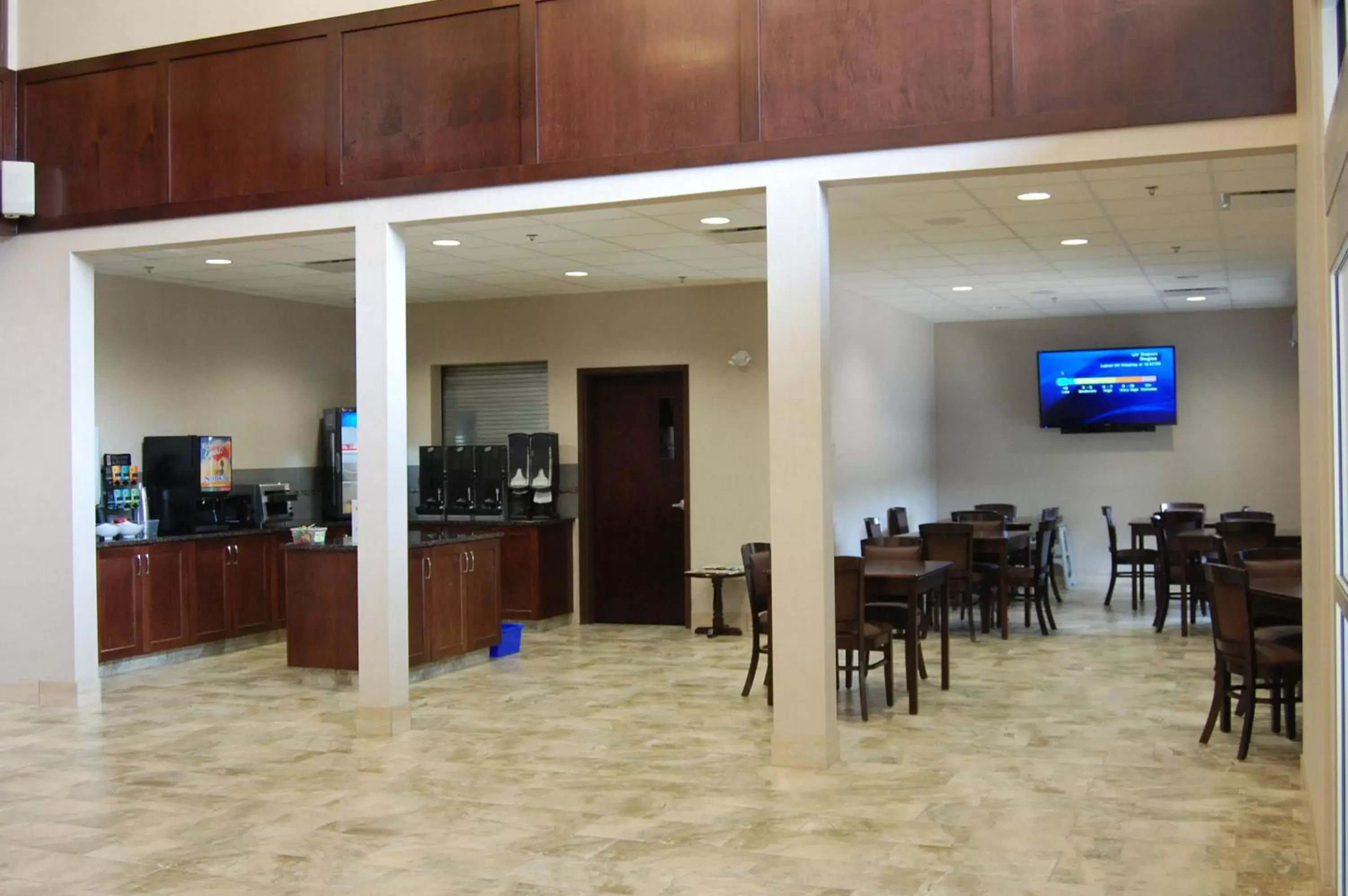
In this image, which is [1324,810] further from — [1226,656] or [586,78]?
[586,78]

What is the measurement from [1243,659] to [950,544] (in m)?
3.54

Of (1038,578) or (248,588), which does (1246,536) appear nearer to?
(1038,578)

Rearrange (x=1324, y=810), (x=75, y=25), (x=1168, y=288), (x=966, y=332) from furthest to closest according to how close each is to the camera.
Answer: (x=966, y=332), (x=1168, y=288), (x=75, y=25), (x=1324, y=810)

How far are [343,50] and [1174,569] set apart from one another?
24.0 feet

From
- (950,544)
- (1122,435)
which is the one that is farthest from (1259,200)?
(1122,435)

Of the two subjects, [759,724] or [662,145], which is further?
[759,724]

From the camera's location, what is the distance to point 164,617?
9258 mm

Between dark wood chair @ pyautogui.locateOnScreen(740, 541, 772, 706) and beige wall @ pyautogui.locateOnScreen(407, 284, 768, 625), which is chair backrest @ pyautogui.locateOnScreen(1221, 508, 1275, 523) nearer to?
beige wall @ pyautogui.locateOnScreen(407, 284, 768, 625)

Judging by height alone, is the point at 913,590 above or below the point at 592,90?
below

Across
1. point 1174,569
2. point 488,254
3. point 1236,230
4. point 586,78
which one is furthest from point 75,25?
point 1174,569

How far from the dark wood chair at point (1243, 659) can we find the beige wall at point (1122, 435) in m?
7.56

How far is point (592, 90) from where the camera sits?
21.3ft

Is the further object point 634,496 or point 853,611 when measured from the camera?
point 634,496

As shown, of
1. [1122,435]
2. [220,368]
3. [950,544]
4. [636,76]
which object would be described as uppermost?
[636,76]
